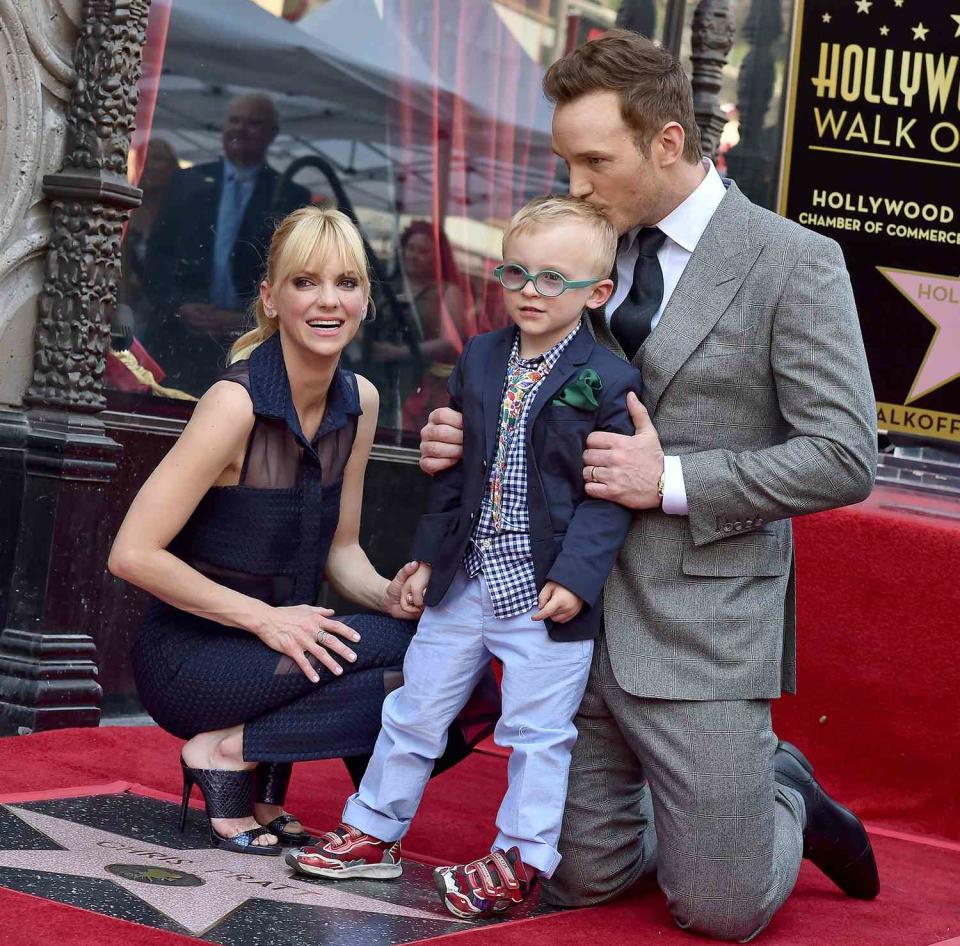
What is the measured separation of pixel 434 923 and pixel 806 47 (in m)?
3.46

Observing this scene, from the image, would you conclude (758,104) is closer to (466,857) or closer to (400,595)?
(400,595)

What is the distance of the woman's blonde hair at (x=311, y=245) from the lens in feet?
10.2

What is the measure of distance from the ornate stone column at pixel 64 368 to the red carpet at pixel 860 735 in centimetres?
24

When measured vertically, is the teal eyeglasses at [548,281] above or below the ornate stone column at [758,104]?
below

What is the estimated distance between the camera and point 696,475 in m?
2.83

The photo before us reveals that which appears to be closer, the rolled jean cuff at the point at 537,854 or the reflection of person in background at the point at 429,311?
the rolled jean cuff at the point at 537,854

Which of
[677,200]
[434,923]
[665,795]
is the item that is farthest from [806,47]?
[434,923]

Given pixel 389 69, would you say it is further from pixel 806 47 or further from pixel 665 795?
pixel 665 795

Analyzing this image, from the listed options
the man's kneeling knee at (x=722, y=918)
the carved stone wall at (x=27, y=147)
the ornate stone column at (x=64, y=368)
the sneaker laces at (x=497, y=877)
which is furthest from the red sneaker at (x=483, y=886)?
the carved stone wall at (x=27, y=147)

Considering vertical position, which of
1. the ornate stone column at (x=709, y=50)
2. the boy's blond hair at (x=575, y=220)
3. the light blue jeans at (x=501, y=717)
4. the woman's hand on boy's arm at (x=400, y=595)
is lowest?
the light blue jeans at (x=501, y=717)

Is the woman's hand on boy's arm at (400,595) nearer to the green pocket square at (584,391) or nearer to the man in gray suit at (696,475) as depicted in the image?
the man in gray suit at (696,475)

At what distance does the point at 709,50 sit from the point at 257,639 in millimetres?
3227

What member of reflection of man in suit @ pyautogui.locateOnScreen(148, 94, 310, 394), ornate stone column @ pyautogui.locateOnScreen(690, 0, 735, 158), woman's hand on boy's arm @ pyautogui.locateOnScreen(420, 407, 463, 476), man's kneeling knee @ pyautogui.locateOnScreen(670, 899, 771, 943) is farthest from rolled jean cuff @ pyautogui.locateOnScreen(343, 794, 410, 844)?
ornate stone column @ pyautogui.locateOnScreen(690, 0, 735, 158)

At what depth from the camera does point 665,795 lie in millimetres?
2908
